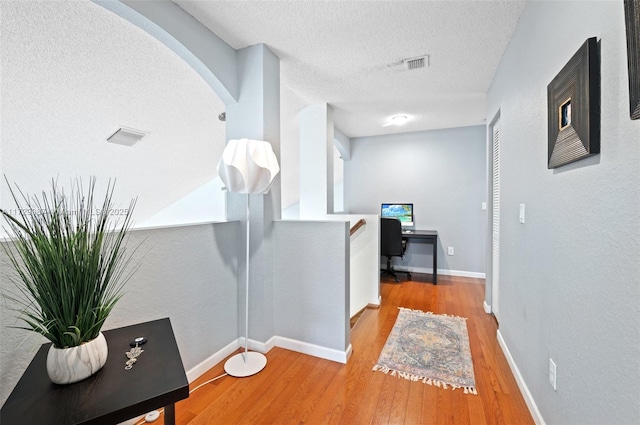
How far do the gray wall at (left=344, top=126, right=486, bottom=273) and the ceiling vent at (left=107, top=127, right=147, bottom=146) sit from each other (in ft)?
10.8

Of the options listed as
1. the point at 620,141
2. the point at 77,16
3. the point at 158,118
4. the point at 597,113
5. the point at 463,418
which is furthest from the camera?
the point at 158,118

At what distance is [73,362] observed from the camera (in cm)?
85

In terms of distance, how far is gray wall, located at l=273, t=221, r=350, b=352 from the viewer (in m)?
1.96

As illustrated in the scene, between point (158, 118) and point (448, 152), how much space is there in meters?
4.04

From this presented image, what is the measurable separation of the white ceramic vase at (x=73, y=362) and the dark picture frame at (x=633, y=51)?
1791 millimetres

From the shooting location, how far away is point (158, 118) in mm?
2717

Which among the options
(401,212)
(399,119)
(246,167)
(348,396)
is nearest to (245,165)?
(246,167)

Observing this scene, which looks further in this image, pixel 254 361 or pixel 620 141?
pixel 254 361

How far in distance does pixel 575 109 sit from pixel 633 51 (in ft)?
1.19

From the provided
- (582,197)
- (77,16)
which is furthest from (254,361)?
(77,16)

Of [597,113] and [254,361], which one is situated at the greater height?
[597,113]

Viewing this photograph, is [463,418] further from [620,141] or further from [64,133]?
[64,133]

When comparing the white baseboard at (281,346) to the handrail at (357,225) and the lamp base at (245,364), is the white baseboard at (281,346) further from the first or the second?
the handrail at (357,225)

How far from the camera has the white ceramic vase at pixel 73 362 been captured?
840 millimetres
